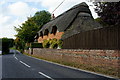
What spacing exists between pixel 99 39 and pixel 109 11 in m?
2.31

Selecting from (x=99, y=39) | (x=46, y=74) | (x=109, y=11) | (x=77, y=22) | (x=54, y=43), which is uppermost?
(x=77, y=22)

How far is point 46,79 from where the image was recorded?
838 centimetres

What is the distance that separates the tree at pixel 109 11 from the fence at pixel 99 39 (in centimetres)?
61

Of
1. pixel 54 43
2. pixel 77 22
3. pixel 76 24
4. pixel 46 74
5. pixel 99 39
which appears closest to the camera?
pixel 46 74

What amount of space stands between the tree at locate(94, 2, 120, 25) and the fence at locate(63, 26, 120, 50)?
614mm

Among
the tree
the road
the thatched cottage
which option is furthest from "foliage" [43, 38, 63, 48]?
the tree

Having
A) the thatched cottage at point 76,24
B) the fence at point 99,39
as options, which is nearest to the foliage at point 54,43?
the thatched cottage at point 76,24

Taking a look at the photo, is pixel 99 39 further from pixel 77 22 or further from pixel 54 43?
pixel 77 22

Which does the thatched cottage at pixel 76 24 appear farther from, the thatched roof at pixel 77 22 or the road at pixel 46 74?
the road at pixel 46 74

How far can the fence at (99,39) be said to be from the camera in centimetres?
1025

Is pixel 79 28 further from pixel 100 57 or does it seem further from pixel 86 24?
pixel 100 57

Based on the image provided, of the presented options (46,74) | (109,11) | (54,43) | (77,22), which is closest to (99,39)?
(109,11)

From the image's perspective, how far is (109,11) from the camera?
10.6m

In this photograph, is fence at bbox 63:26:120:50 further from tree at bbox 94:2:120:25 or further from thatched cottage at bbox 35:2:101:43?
thatched cottage at bbox 35:2:101:43
